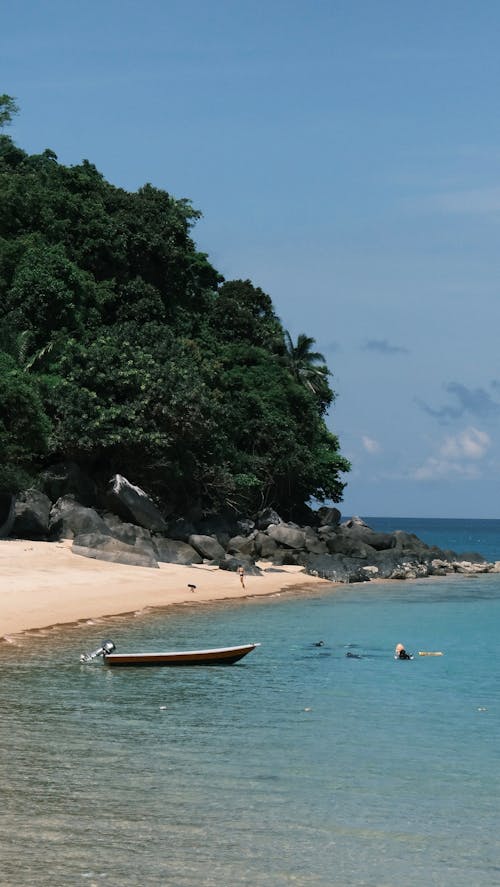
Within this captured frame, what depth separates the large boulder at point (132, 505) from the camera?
42.0 metres

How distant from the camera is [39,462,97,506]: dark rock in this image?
41.4 meters

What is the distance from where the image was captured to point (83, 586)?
30.0 meters

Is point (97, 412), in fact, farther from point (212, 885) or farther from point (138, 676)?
point (212, 885)

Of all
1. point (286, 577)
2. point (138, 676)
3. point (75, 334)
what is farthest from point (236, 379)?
point (138, 676)

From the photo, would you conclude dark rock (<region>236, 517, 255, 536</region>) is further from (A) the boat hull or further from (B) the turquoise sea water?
(A) the boat hull

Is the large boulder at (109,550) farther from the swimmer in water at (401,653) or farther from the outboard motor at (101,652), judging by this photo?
the outboard motor at (101,652)

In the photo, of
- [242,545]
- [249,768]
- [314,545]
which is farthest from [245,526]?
[249,768]

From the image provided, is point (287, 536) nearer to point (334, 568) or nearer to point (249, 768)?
point (334, 568)

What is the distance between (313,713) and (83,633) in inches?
358

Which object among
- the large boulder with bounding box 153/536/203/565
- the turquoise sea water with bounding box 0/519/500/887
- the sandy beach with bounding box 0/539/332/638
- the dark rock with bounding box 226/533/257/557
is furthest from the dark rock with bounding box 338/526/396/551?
the turquoise sea water with bounding box 0/519/500/887

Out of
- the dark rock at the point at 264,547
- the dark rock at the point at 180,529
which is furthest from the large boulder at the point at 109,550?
the dark rock at the point at 264,547

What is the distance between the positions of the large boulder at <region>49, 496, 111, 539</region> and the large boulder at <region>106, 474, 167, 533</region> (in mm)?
2365

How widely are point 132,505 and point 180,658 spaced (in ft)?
74.7

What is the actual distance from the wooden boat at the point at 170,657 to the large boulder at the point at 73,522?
18624mm
